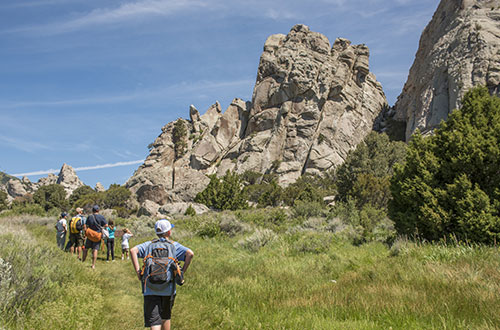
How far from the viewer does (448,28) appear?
70375mm

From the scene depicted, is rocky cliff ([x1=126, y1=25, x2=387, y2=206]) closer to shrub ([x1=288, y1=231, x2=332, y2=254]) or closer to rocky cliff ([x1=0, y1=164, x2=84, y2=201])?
rocky cliff ([x1=0, y1=164, x2=84, y2=201])

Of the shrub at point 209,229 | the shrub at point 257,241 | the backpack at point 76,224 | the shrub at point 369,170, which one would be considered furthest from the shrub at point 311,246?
the shrub at point 369,170

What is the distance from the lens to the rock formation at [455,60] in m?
58.7

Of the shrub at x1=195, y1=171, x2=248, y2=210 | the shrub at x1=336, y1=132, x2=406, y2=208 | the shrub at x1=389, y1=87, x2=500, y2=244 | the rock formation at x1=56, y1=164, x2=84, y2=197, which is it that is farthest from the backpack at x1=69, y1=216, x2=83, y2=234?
the rock formation at x1=56, y1=164, x2=84, y2=197

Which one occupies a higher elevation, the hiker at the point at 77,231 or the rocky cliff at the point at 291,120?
the rocky cliff at the point at 291,120

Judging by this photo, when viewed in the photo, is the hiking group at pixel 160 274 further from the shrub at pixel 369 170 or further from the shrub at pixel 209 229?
the shrub at pixel 369 170

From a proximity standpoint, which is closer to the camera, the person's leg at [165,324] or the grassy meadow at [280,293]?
the person's leg at [165,324]

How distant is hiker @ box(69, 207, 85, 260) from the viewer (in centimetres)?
1120

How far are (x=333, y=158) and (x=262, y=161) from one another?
16574mm

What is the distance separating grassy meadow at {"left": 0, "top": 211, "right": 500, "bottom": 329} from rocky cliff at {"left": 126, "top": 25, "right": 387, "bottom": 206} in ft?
206

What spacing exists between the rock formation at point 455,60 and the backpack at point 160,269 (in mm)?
67132

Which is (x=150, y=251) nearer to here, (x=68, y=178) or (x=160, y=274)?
(x=160, y=274)

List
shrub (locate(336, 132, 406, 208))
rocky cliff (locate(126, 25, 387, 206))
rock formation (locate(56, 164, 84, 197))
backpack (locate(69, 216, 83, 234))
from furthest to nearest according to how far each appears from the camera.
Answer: rock formation (locate(56, 164, 84, 197)), rocky cliff (locate(126, 25, 387, 206)), shrub (locate(336, 132, 406, 208)), backpack (locate(69, 216, 83, 234))

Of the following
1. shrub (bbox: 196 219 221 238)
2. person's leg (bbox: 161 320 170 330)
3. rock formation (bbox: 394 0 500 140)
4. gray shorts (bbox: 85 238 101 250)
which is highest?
rock formation (bbox: 394 0 500 140)
